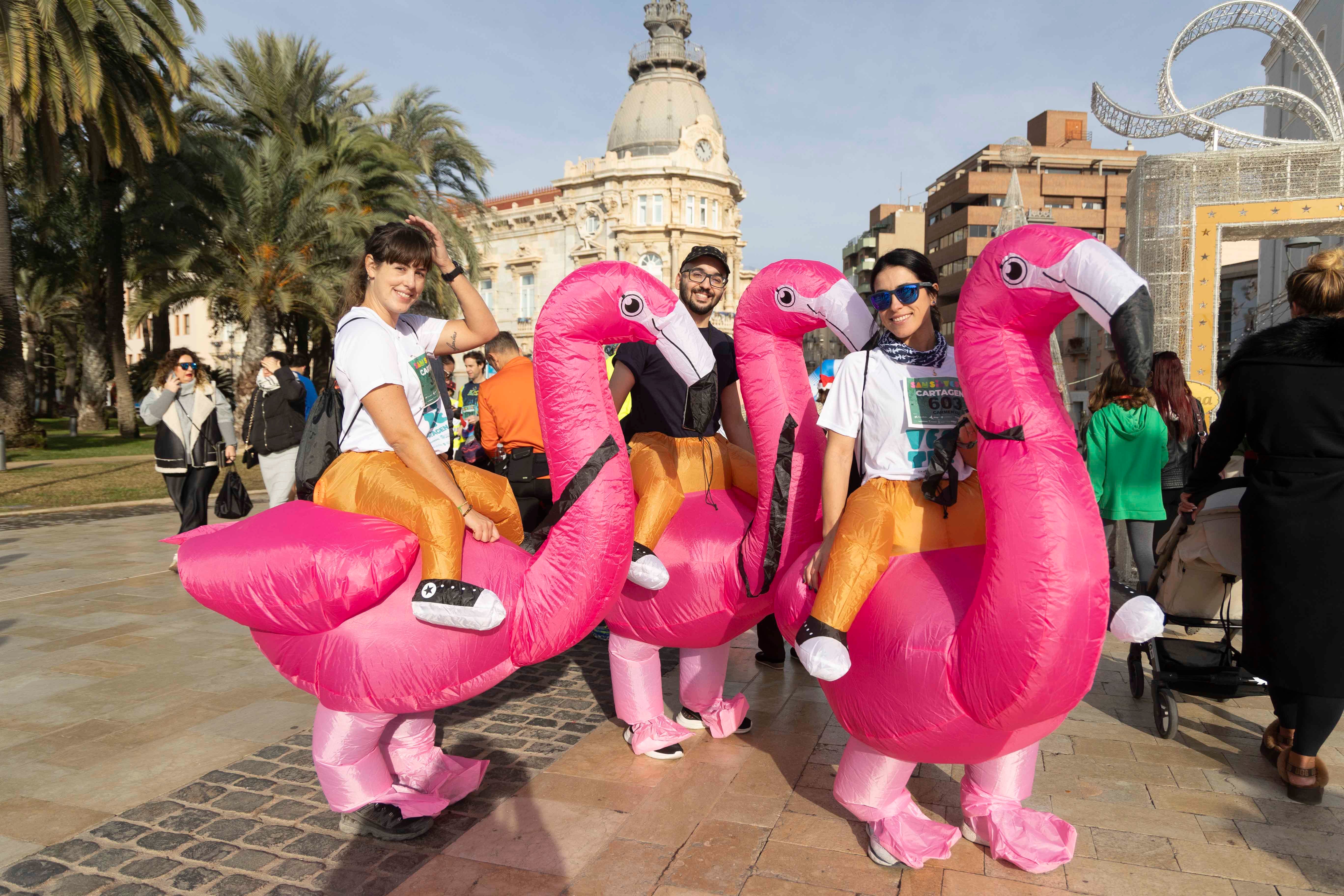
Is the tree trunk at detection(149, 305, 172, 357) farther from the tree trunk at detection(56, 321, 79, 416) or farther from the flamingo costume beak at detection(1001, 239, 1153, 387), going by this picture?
the flamingo costume beak at detection(1001, 239, 1153, 387)

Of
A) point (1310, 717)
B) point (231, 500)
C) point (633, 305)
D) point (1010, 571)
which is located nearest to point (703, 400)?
point (633, 305)

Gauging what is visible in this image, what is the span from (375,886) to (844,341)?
2665 mm

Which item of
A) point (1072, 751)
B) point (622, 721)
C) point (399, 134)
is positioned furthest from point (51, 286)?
point (1072, 751)

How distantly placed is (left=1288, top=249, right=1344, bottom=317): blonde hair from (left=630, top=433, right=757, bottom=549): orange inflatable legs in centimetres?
245

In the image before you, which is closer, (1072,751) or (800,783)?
(800,783)

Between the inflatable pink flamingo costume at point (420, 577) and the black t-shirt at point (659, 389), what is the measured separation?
0.69 metres

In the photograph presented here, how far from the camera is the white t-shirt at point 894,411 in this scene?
120 inches

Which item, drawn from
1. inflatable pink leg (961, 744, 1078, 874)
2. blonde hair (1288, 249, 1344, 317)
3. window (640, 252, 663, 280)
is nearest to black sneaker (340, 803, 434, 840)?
inflatable pink leg (961, 744, 1078, 874)

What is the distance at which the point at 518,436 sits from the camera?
568 centimetres

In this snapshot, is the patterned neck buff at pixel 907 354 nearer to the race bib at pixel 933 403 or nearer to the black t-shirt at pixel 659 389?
the race bib at pixel 933 403

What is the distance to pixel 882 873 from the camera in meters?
2.97

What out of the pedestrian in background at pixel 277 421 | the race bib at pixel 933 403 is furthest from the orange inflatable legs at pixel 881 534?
the pedestrian in background at pixel 277 421

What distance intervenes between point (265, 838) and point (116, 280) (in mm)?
21870

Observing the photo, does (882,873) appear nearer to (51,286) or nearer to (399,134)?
(399,134)
